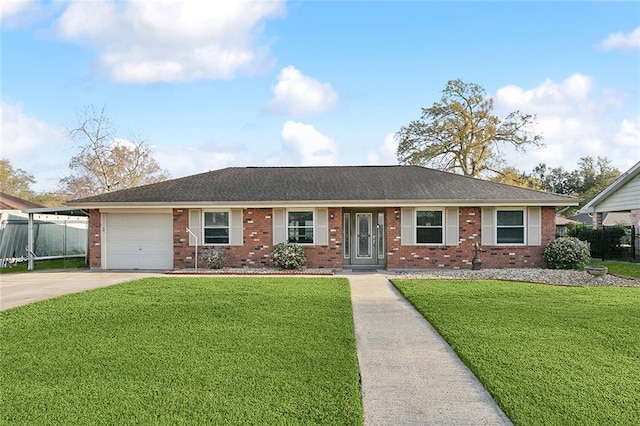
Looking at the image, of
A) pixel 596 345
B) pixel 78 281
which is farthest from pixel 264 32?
pixel 596 345

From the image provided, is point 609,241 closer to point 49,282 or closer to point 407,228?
point 407,228

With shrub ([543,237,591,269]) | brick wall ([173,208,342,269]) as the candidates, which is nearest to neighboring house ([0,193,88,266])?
brick wall ([173,208,342,269])

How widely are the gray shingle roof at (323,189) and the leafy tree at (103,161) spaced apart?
19080 mm

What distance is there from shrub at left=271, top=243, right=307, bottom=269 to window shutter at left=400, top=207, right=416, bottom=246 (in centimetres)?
349

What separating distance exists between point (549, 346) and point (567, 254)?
10.4 metres

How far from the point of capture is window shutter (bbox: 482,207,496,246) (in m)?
15.8

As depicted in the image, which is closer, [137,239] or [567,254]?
[567,254]

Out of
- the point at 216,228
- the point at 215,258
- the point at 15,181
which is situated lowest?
the point at 215,258

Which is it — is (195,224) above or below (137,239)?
above

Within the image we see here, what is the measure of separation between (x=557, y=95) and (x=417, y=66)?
950cm

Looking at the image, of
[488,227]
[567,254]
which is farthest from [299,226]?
[567,254]

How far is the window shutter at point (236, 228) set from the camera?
16.2 meters

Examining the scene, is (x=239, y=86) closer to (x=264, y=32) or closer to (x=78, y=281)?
(x=264, y=32)

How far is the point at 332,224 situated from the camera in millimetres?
16016
